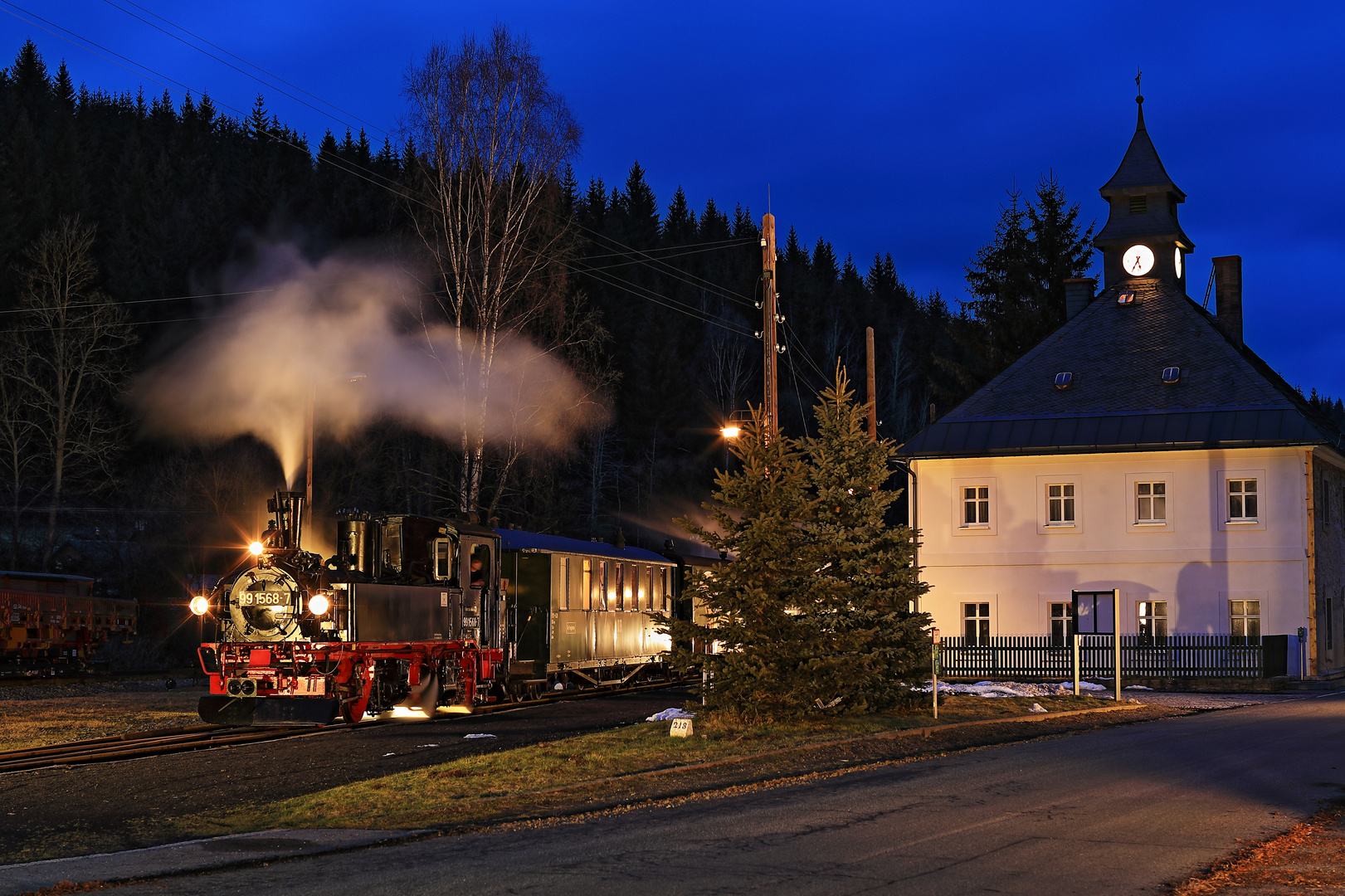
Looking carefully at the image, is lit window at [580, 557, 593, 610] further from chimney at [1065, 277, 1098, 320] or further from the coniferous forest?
chimney at [1065, 277, 1098, 320]

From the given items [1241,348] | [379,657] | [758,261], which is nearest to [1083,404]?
[1241,348]

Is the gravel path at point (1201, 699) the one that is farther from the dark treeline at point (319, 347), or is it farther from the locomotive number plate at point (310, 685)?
the locomotive number plate at point (310, 685)

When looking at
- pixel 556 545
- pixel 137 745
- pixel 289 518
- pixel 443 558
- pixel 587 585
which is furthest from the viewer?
pixel 587 585

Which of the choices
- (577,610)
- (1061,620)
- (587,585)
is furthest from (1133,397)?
(577,610)

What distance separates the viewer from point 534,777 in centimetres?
1333

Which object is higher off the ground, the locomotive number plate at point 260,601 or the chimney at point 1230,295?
the chimney at point 1230,295

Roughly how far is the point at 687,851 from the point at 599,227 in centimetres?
9089

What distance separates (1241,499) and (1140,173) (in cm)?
1240

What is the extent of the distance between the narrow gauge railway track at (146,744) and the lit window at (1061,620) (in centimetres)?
1974

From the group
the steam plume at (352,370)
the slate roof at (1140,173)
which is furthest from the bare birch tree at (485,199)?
the slate roof at (1140,173)

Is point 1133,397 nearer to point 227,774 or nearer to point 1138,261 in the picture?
point 1138,261

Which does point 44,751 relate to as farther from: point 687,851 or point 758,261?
point 758,261

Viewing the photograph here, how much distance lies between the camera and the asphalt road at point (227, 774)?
1131 centimetres

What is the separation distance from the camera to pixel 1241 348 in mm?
39250
